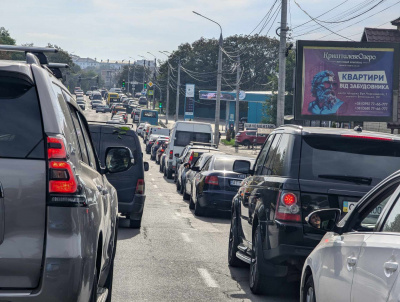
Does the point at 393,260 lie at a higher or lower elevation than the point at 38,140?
lower

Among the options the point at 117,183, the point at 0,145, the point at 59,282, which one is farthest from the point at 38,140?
the point at 117,183

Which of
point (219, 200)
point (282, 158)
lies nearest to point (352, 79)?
point (219, 200)

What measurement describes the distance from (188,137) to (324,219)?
3170cm

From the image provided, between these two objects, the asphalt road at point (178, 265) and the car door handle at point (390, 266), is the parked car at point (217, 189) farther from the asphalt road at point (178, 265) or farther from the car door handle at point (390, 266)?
the car door handle at point (390, 266)

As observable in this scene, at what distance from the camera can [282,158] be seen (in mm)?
8766

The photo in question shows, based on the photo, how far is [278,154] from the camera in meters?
9.09

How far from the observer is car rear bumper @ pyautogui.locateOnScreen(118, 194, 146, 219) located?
15250 mm

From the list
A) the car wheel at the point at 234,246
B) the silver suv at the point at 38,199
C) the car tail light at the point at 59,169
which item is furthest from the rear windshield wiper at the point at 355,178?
the car tail light at the point at 59,169

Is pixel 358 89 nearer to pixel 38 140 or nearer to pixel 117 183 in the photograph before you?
pixel 117 183

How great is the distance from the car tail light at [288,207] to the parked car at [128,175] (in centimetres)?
727

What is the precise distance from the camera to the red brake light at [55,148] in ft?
15.1

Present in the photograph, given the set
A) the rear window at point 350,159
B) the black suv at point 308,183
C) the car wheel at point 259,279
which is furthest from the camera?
the car wheel at point 259,279

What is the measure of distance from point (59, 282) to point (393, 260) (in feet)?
6.04

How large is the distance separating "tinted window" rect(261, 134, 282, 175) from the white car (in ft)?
9.11
